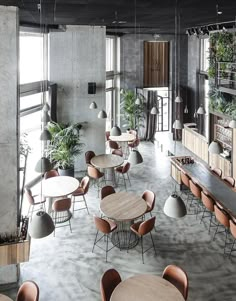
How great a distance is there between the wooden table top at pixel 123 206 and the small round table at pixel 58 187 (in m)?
1.09

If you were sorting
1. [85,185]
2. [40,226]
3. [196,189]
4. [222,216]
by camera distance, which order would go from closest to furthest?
[40,226] < [222,216] < [196,189] < [85,185]

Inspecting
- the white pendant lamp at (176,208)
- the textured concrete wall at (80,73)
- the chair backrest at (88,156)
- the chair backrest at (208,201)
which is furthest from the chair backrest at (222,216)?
the textured concrete wall at (80,73)

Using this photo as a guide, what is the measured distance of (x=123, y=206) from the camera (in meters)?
8.12

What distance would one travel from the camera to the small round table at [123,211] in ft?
25.2

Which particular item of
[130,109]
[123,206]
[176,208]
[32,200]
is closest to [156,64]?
[130,109]

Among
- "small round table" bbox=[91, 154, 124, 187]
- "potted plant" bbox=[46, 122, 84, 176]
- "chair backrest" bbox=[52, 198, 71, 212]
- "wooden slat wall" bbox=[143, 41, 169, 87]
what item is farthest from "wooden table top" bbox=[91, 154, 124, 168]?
"wooden slat wall" bbox=[143, 41, 169, 87]

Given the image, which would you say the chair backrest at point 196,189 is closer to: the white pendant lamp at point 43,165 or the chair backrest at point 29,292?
the white pendant lamp at point 43,165

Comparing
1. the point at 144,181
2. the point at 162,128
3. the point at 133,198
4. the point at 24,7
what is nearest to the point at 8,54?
the point at 24,7

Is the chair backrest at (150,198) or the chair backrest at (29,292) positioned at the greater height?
the chair backrest at (150,198)

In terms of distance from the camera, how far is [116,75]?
16.9m

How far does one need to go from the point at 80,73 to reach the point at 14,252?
25.1ft

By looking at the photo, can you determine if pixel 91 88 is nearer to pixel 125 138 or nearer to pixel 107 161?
pixel 125 138

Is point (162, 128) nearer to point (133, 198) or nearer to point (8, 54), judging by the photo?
point (133, 198)

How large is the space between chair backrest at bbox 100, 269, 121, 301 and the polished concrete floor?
33.0 inches
